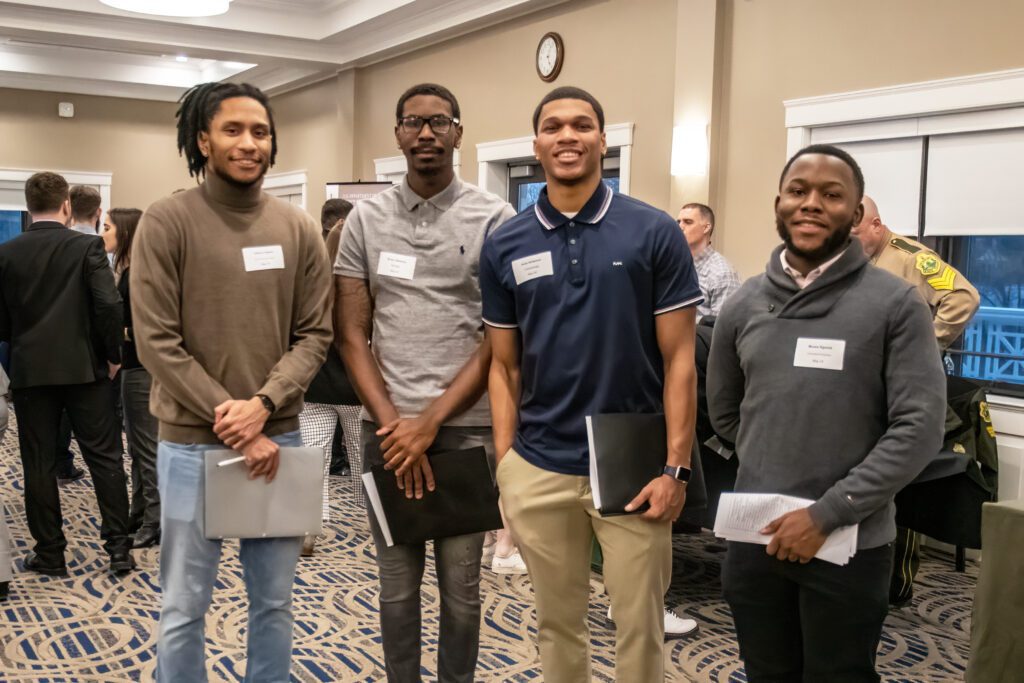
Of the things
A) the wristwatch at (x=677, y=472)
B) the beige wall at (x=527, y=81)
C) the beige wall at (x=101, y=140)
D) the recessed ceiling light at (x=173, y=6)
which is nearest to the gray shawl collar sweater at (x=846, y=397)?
the wristwatch at (x=677, y=472)

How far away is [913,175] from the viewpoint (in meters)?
4.81

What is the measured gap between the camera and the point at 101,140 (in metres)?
11.5

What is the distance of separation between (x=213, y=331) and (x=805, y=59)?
411 cm

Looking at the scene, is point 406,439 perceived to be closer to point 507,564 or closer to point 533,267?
point 533,267

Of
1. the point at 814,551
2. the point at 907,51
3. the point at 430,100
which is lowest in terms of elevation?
the point at 814,551

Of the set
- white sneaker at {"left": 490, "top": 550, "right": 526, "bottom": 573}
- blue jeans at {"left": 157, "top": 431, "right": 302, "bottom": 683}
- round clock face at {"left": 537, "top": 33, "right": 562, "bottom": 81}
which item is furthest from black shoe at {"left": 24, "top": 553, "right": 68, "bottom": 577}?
round clock face at {"left": 537, "top": 33, "right": 562, "bottom": 81}

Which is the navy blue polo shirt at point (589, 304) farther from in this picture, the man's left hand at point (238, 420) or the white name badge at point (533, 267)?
the man's left hand at point (238, 420)

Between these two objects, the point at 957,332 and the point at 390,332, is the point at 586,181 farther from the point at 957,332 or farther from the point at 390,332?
the point at 957,332

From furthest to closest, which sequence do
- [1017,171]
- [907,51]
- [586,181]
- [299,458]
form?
[907,51] → [1017,171] → [299,458] → [586,181]

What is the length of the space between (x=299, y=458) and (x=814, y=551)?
1.15 m

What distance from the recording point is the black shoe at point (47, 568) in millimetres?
3874

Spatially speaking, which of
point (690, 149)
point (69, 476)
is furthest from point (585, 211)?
point (69, 476)

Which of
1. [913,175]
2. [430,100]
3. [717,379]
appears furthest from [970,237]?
[430,100]

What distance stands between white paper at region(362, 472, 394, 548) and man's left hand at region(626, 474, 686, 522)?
612 millimetres
